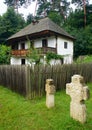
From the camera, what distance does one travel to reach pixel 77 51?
32.2 meters

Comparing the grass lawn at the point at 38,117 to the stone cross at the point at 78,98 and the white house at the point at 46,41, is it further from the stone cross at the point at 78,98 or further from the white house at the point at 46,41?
the white house at the point at 46,41

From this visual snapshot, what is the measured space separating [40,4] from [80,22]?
1253 cm

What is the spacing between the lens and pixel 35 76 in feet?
30.6

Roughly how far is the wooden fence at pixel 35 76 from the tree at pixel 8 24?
24316mm

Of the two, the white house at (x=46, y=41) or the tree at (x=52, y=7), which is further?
the tree at (x=52, y=7)

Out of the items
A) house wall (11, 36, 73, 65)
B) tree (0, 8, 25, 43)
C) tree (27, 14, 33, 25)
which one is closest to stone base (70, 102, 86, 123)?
house wall (11, 36, 73, 65)

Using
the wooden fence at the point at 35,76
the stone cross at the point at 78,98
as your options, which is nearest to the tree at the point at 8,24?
the wooden fence at the point at 35,76

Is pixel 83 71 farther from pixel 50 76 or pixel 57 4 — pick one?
pixel 57 4

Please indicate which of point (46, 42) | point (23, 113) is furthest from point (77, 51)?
point (23, 113)

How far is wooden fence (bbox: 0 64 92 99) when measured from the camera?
9.27 metres

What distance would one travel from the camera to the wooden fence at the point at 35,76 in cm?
927

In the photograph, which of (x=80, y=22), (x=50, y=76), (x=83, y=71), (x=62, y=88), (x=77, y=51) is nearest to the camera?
(x=50, y=76)

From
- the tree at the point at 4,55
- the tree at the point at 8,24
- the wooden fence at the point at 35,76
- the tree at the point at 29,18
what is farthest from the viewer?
the tree at the point at 29,18

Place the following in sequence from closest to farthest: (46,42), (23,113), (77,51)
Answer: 1. (23,113)
2. (46,42)
3. (77,51)
